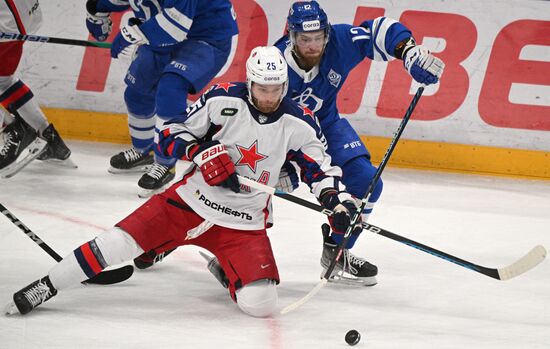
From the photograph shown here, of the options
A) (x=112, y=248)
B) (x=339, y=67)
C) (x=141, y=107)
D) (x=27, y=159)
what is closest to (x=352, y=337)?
(x=112, y=248)

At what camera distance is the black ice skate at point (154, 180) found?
4.82 metres

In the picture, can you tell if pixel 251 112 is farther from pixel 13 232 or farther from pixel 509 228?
pixel 509 228

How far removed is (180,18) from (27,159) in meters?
1.18

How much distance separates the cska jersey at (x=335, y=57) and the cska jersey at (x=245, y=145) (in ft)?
1.40


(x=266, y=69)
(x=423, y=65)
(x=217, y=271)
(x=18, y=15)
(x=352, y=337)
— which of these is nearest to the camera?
(x=352, y=337)

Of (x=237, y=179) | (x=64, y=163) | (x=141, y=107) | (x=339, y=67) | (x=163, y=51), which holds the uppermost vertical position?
(x=339, y=67)

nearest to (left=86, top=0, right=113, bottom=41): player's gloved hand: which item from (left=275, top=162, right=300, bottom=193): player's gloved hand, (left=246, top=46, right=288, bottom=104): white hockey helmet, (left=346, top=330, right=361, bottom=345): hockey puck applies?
(left=275, top=162, right=300, bottom=193): player's gloved hand

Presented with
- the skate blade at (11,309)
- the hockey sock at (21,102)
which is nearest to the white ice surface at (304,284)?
the skate blade at (11,309)

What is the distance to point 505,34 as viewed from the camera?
5.54 m

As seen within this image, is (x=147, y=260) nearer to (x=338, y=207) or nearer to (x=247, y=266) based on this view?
(x=247, y=266)

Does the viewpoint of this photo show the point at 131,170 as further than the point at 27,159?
Yes

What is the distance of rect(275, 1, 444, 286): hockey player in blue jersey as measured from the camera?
143 inches

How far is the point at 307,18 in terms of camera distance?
3596 millimetres

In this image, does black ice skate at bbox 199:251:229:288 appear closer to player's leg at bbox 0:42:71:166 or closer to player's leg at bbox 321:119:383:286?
player's leg at bbox 321:119:383:286
